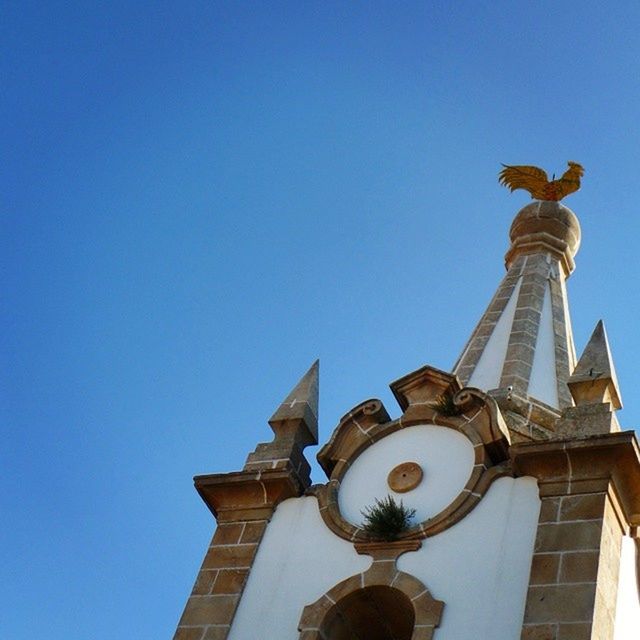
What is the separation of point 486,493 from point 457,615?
5.32 feet

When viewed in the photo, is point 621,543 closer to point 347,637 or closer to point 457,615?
point 457,615

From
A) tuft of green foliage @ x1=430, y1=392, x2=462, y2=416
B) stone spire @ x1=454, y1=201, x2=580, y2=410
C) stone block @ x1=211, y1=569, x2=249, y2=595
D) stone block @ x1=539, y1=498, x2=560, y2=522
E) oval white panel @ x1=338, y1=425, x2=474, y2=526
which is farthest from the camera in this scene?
stone spire @ x1=454, y1=201, x2=580, y2=410

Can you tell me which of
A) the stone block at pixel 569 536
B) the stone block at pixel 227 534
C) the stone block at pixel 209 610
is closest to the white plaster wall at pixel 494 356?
the stone block at pixel 227 534

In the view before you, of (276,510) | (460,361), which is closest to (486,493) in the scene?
(276,510)

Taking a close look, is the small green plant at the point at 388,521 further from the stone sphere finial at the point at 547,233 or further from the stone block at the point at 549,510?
the stone sphere finial at the point at 547,233

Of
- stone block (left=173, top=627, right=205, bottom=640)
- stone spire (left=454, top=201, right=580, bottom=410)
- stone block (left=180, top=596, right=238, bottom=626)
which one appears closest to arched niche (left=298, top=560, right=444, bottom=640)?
stone block (left=180, top=596, right=238, bottom=626)

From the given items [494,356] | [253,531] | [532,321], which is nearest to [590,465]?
[253,531]

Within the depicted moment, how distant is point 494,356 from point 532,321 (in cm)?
96

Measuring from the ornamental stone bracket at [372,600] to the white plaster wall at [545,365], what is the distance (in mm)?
3535

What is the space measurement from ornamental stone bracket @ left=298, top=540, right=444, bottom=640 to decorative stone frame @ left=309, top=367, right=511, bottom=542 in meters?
0.30

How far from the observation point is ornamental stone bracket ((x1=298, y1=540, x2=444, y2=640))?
12.7 metres

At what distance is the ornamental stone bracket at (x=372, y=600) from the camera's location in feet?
41.6

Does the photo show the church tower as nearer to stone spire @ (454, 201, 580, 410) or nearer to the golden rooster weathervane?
stone spire @ (454, 201, 580, 410)

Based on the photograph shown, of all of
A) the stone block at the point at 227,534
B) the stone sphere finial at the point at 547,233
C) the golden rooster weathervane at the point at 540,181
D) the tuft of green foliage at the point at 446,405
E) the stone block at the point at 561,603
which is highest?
the golden rooster weathervane at the point at 540,181
